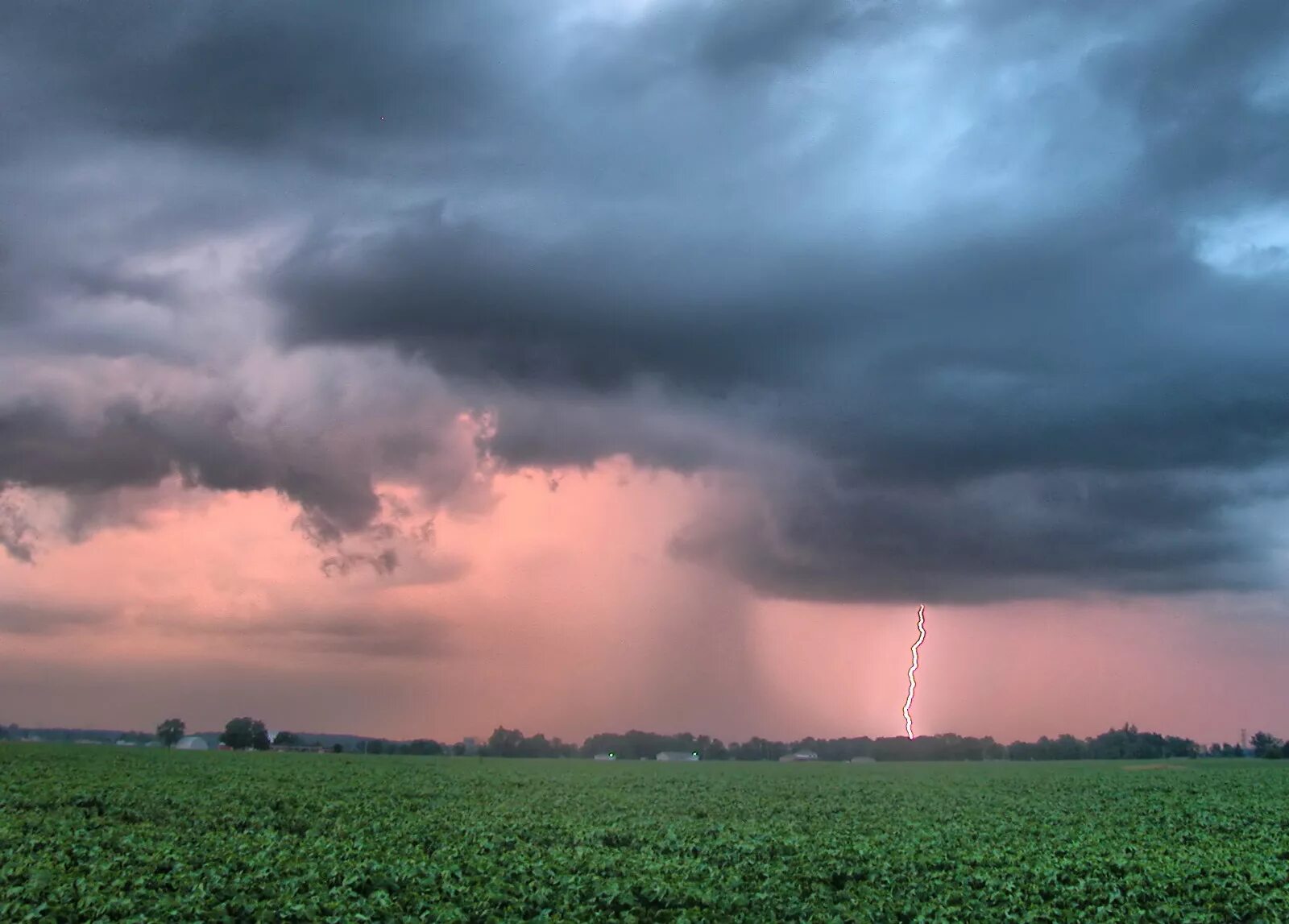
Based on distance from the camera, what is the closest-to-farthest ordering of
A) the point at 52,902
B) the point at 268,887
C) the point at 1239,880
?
the point at 52,902
the point at 268,887
the point at 1239,880

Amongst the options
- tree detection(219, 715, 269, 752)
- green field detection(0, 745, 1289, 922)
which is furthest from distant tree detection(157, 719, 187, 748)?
green field detection(0, 745, 1289, 922)

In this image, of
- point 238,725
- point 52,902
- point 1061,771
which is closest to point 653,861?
point 52,902

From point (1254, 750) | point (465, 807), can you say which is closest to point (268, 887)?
point (465, 807)

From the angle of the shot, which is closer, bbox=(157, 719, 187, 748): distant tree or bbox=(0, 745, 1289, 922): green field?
bbox=(0, 745, 1289, 922): green field

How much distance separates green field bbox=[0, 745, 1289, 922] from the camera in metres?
25.5

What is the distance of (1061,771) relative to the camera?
10788 centimetres

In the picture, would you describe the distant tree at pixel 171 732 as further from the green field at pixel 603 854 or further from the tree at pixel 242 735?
the green field at pixel 603 854

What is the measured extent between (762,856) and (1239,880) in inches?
590

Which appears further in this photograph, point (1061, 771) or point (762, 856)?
point (1061, 771)

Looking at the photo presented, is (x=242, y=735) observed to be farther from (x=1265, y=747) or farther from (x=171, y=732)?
(x=1265, y=747)

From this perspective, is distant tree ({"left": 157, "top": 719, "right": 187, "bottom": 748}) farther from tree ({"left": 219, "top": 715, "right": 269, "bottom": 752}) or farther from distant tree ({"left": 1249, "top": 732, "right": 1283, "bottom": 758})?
distant tree ({"left": 1249, "top": 732, "right": 1283, "bottom": 758})

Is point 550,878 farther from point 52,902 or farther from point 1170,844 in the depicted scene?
point 1170,844

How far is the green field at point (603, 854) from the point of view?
25.5 meters

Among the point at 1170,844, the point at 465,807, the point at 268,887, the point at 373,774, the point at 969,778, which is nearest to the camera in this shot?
the point at 268,887
